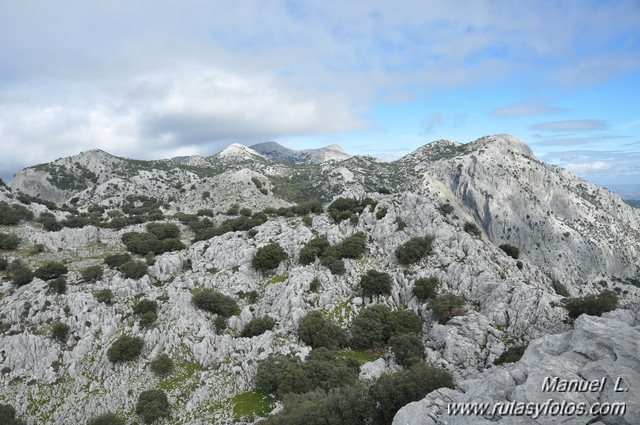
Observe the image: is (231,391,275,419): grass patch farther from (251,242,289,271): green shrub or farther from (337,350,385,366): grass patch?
(251,242,289,271): green shrub

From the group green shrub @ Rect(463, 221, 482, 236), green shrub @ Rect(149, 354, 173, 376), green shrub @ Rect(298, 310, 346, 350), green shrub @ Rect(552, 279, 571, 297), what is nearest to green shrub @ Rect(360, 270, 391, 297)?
green shrub @ Rect(298, 310, 346, 350)

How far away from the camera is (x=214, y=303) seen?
45.6 metres

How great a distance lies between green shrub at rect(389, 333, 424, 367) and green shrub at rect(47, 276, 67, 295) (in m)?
41.2

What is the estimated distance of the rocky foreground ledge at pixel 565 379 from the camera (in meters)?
16.1

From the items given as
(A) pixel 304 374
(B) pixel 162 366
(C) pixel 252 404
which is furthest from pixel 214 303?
(A) pixel 304 374

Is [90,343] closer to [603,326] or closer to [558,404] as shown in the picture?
[558,404]

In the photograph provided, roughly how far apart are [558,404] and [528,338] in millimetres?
21891

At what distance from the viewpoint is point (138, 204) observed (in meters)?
128

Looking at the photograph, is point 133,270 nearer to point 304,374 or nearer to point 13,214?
point 304,374


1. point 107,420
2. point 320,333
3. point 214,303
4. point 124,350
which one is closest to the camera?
point 107,420

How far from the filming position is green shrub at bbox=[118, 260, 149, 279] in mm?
50906

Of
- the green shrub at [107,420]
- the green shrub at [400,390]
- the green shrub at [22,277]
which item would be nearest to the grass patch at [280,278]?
the green shrub at [107,420]

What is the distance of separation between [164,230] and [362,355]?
4853 centimetres

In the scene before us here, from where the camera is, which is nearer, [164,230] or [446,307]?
[446,307]
